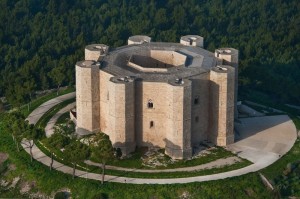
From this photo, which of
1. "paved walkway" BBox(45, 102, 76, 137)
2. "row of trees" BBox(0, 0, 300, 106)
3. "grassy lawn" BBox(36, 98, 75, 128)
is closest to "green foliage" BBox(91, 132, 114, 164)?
"paved walkway" BBox(45, 102, 76, 137)

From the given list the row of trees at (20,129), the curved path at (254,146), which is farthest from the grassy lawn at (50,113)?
the row of trees at (20,129)

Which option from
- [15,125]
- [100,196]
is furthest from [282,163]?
[15,125]

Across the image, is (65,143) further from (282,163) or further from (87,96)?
(282,163)

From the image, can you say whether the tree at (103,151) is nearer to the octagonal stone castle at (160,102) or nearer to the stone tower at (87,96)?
the octagonal stone castle at (160,102)

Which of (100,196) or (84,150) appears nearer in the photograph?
(100,196)

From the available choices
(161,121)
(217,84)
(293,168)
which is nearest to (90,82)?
(161,121)
